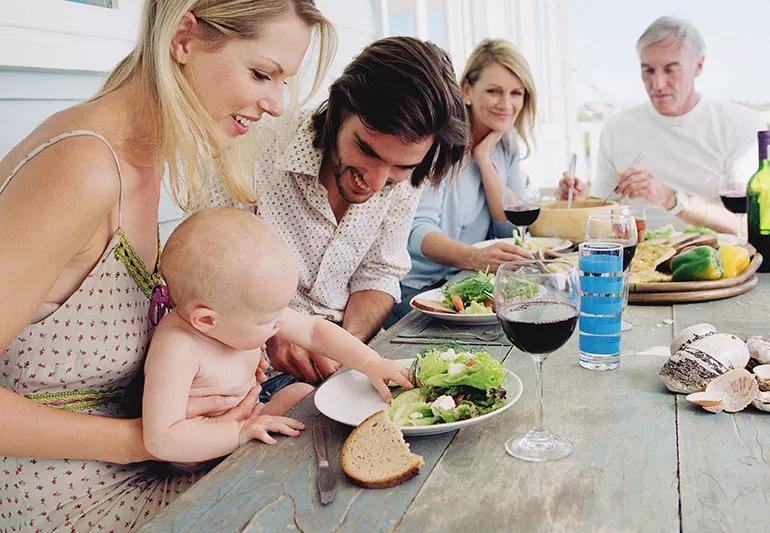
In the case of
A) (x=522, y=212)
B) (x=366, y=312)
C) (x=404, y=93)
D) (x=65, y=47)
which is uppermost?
(x=65, y=47)

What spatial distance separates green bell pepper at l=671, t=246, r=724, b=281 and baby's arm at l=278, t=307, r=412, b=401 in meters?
0.98

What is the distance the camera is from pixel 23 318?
3.67 ft

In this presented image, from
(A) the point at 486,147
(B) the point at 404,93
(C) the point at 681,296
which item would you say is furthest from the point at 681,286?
(A) the point at 486,147

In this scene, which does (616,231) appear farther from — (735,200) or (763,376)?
(735,200)

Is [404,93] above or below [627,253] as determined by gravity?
above

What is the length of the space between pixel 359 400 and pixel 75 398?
1.65 ft

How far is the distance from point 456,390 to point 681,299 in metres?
0.95

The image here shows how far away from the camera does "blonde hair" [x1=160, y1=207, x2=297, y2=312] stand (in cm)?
123

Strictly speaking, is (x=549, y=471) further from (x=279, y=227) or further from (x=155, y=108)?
(x=279, y=227)

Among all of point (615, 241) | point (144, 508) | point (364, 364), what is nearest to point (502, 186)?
point (615, 241)

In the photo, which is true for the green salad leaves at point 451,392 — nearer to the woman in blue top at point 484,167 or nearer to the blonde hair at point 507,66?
the woman in blue top at point 484,167

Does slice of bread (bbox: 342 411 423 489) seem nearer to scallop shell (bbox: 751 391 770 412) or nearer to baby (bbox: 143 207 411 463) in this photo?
baby (bbox: 143 207 411 463)

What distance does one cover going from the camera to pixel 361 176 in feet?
6.29

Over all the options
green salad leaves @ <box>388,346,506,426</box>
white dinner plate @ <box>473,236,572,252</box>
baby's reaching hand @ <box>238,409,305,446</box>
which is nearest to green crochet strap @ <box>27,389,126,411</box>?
baby's reaching hand @ <box>238,409,305,446</box>
